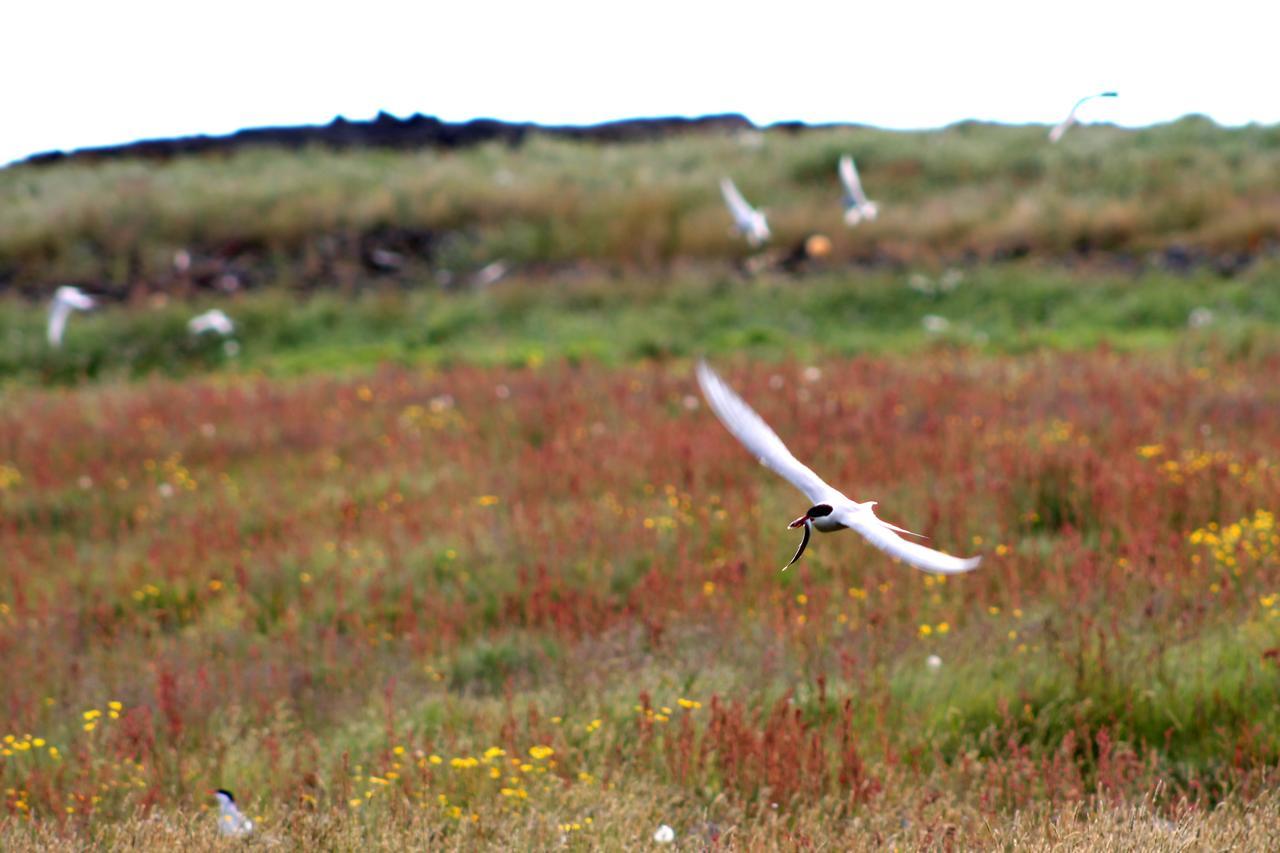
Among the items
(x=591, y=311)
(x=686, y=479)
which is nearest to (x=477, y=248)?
(x=591, y=311)

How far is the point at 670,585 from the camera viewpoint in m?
5.91

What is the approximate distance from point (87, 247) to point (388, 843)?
79.7 feet

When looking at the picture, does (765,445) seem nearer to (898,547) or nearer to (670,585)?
(898,547)

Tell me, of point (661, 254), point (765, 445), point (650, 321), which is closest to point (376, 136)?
point (661, 254)

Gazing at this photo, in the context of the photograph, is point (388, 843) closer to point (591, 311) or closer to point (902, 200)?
point (591, 311)

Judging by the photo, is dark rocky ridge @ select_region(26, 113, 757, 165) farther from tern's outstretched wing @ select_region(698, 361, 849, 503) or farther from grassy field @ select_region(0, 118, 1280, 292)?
tern's outstretched wing @ select_region(698, 361, 849, 503)

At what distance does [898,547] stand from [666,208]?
21259mm

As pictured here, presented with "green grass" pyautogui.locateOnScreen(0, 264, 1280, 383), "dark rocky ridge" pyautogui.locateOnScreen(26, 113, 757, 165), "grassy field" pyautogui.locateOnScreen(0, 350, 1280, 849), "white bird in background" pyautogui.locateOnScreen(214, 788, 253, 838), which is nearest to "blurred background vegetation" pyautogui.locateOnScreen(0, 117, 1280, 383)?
"green grass" pyautogui.locateOnScreen(0, 264, 1280, 383)

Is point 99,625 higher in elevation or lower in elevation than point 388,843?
lower

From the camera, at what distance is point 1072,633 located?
4980 millimetres

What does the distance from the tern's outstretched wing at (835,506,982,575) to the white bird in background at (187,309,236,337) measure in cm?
1575

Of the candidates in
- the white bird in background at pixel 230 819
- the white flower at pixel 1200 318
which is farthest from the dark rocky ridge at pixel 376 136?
the white bird in background at pixel 230 819

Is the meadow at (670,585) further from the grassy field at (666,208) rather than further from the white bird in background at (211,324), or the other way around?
the grassy field at (666,208)

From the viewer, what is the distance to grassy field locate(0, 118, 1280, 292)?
20.4 metres
